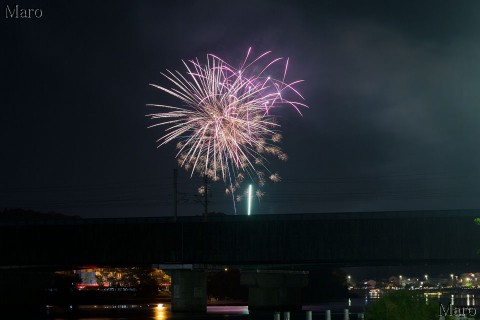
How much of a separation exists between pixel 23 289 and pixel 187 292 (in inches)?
746

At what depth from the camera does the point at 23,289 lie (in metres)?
82.9

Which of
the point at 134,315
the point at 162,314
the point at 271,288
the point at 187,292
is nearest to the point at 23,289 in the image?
the point at 187,292

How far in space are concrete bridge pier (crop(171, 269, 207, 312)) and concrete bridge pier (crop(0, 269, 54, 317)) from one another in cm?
1338

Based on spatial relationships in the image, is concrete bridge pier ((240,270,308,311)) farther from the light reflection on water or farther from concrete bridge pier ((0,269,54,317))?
concrete bridge pier ((0,269,54,317))

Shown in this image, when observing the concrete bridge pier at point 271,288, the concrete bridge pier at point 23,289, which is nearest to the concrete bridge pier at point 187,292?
the concrete bridge pier at point 23,289

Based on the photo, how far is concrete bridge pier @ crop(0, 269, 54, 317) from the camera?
261ft

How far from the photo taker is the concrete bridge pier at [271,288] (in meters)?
92.7

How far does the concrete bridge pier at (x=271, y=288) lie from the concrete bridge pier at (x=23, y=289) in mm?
22384

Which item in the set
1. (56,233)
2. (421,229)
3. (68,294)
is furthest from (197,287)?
(68,294)

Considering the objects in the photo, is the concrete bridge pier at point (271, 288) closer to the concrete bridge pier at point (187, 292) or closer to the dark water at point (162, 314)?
the dark water at point (162, 314)

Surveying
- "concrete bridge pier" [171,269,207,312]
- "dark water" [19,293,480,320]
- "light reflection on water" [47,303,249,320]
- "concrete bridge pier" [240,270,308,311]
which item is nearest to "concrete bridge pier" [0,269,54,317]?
"dark water" [19,293,480,320]

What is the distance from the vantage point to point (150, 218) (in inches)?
2803

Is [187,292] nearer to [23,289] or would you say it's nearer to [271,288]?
[23,289]

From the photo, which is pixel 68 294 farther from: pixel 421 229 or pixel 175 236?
A: pixel 421 229
